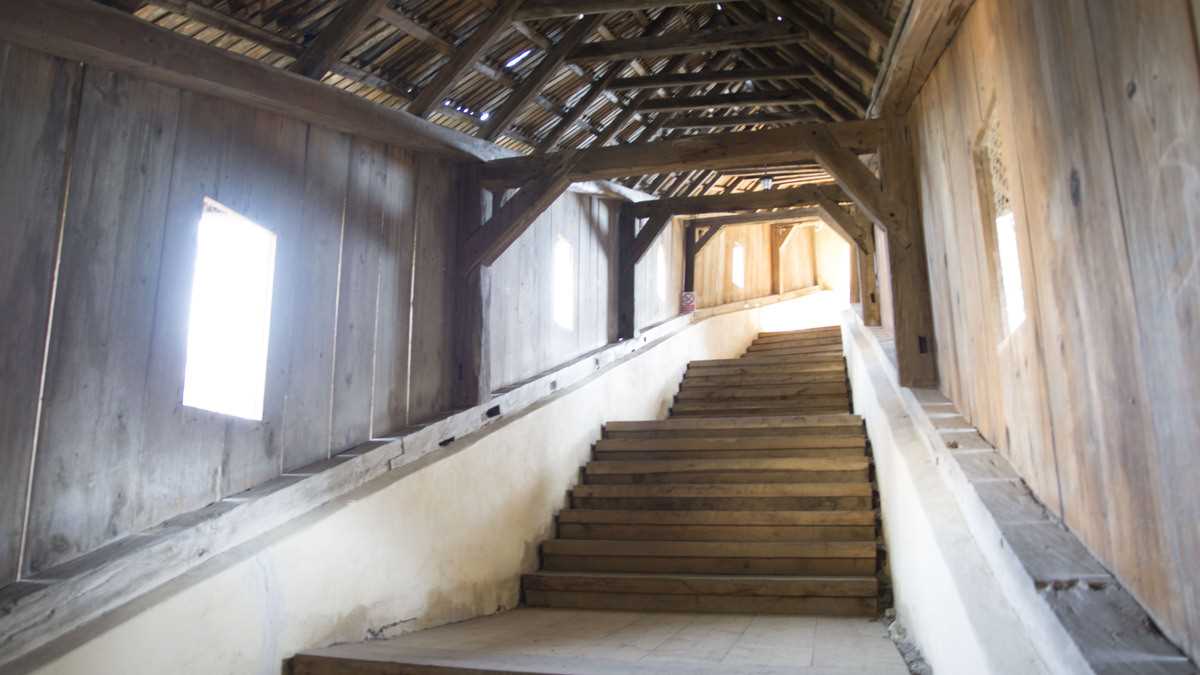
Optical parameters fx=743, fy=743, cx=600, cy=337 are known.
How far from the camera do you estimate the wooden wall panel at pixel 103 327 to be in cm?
200

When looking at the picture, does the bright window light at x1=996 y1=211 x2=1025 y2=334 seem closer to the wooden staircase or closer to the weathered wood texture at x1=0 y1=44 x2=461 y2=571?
the wooden staircase

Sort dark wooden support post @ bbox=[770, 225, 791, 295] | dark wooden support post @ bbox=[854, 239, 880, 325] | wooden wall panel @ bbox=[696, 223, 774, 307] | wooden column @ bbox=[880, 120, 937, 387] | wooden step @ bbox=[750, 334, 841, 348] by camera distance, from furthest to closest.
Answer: dark wooden support post @ bbox=[770, 225, 791, 295]
wooden wall panel @ bbox=[696, 223, 774, 307]
wooden step @ bbox=[750, 334, 841, 348]
dark wooden support post @ bbox=[854, 239, 880, 325]
wooden column @ bbox=[880, 120, 937, 387]

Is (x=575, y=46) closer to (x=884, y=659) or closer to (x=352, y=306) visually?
(x=352, y=306)

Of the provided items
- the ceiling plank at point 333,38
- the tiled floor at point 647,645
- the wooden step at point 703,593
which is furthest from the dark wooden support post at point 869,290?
the ceiling plank at point 333,38

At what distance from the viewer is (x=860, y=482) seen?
4.35 metres

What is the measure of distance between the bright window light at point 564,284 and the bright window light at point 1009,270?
11.2ft

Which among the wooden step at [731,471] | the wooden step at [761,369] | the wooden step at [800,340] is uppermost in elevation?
the wooden step at [800,340]

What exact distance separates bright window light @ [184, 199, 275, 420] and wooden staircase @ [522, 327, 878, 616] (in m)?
1.95

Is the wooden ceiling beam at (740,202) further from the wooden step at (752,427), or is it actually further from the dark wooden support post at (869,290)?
the wooden step at (752,427)

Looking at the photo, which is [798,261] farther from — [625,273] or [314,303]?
[314,303]

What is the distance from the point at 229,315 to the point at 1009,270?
2.62m

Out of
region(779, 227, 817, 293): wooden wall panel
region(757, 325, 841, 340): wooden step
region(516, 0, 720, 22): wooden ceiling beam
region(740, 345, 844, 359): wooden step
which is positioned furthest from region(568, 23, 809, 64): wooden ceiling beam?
region(779, 227, 817, 293): wooden wall panel

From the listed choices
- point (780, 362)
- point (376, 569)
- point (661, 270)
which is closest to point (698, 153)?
point (376, 569)

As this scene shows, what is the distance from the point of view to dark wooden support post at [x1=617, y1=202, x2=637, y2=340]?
6766 millimetres
